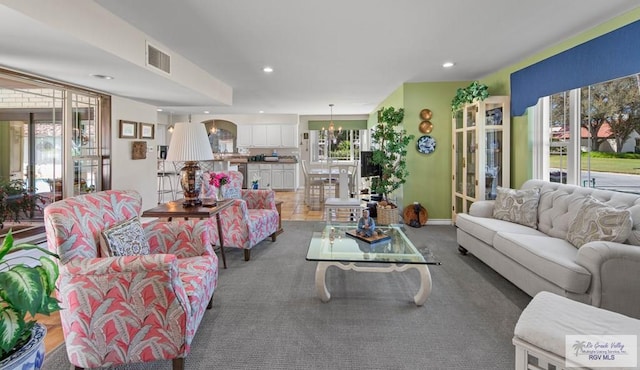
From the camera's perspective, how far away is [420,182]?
5449 mm

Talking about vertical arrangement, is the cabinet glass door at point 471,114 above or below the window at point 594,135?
above

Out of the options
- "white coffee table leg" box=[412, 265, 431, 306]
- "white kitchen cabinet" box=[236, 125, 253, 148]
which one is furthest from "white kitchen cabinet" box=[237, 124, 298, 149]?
"white coffee table leg" box=[412, 265, 431, 306]

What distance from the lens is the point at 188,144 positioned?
3.02m

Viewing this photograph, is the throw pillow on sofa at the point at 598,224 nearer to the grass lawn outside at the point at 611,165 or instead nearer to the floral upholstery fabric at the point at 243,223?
the grass lawn outside at the point at 611,165

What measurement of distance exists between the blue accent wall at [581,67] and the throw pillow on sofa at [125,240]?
4004 mm

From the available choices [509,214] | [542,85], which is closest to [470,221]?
[509,214]

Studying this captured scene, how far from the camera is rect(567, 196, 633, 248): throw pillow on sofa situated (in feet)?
7.51

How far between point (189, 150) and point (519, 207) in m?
3.33

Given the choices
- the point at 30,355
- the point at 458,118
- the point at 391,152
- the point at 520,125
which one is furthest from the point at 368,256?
the point at 458,118

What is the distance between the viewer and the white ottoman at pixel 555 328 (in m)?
1.40

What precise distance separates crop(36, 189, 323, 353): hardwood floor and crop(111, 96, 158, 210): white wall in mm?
2266

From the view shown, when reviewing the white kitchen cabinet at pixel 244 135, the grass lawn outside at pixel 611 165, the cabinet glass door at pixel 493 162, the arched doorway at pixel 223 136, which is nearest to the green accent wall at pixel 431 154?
the cabinet glass door at pixel 493 162

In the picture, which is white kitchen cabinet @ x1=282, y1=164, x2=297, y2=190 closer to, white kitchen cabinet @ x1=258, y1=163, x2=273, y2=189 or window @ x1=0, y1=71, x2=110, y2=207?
white kitchen cabinet @ x1=258, y1=163, x2=273, y2=189

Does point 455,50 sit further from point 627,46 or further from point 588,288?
point 588,288
